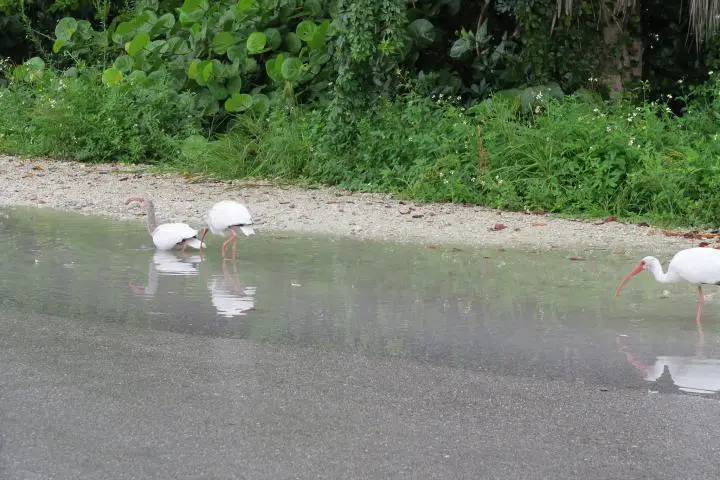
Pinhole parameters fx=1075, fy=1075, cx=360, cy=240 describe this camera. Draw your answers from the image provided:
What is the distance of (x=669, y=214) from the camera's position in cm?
1018

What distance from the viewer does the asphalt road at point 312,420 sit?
4371 millimetres

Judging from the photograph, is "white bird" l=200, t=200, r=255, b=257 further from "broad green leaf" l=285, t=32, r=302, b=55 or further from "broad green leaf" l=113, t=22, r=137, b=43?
"broad green leaf" l=113, t=22, r=137, b=43

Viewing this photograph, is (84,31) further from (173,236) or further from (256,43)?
(173,236)

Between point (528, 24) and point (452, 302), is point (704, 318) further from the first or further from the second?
point (528, 24)

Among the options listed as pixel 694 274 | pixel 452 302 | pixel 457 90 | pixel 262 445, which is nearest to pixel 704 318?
pixel 694 274

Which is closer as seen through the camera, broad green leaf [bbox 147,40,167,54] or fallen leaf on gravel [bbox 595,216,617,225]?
fallen leaf on gravel [bbox 595,216,617,225]

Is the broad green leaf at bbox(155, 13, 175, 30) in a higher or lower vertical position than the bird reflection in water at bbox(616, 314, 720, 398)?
higher

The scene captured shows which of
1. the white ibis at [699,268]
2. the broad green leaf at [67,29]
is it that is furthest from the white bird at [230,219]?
the broad green leaf at [67,29]

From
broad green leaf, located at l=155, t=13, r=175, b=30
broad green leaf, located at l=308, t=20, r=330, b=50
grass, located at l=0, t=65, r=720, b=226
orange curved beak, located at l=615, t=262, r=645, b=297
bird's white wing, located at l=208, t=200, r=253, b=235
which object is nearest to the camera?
orange curved beak, located at l=615, t=262, r=645, b=297

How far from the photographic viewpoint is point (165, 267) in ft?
28.1

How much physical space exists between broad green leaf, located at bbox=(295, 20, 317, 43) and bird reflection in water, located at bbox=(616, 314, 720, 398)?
988 centimetres

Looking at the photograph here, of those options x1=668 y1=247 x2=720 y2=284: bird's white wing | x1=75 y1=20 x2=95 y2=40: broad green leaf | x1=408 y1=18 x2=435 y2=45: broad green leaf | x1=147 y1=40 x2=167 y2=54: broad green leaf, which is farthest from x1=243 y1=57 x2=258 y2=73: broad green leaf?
x1=668 y1=247 x2=720 y2=284: bird's white wing

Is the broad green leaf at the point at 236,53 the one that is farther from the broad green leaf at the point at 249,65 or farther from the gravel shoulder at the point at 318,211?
the gravel shoulder at the point at 318,211

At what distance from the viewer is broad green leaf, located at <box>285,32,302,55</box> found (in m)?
15.5
